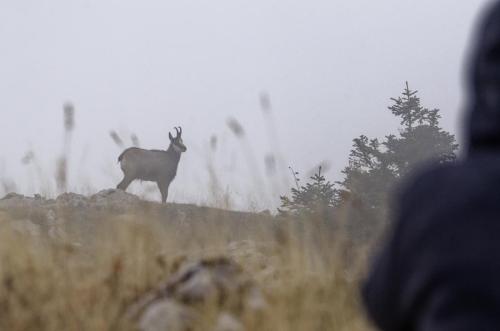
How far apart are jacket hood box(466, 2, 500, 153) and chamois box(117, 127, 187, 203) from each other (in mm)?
23383

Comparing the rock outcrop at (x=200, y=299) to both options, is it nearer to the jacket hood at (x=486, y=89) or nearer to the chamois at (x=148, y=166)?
the jacket hood at (x=486, y=89)

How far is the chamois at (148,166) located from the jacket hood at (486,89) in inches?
921

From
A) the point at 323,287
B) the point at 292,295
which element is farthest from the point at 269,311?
the point at 323,287

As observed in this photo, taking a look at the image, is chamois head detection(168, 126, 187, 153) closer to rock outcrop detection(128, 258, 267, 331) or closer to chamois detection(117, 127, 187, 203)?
chamois detection(117, 127, 187, 203)

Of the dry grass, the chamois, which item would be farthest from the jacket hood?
the chamois

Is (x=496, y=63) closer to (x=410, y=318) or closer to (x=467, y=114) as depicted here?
(x=467, y=114)

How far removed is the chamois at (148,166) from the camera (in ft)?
83.3

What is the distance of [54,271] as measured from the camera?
12.3ft

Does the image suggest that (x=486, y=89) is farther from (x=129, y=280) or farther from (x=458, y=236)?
(x=129, y=280)

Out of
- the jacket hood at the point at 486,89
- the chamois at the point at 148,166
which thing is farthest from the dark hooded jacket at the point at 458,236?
the chamois at the point at 148,166

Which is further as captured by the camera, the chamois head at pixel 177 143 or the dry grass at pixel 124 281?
the chamois head at pixel 177 143

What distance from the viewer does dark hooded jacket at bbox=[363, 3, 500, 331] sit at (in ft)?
3.88

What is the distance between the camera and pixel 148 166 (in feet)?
85.0

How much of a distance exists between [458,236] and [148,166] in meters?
25.0
